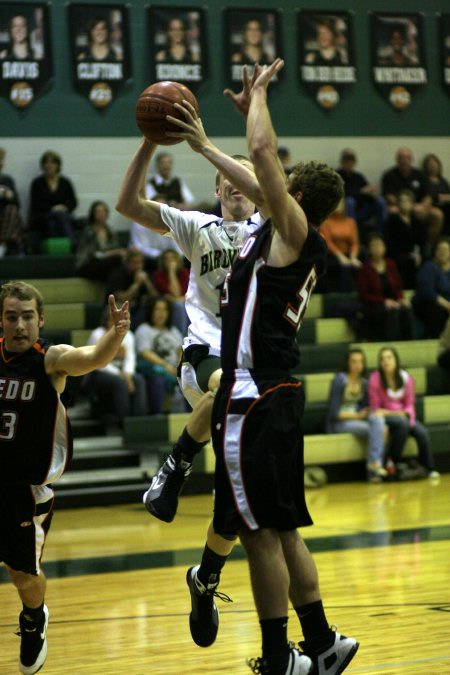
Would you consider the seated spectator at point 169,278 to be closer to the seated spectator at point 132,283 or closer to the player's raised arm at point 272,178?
the seated spectator at point 132,283

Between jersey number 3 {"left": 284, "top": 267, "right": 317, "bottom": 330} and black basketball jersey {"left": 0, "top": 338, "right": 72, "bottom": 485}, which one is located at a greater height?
jersey number 3 {"left": 284, "top": 267, "right": 317, "bottom": 330}

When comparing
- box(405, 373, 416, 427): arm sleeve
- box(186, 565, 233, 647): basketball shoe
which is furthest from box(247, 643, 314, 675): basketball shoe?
box(405, 373, 416, 427): arm sleeve

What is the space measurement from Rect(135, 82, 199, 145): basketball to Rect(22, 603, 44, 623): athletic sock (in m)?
1.90

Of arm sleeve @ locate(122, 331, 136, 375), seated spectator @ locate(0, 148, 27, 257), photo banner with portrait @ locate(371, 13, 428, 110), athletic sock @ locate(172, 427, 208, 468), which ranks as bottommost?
arm sleeve @ locate(122, 331, 136, 375)

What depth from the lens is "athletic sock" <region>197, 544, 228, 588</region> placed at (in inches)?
191

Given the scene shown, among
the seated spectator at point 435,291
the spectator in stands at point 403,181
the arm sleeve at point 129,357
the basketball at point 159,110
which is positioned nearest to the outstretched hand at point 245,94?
the basketball at point 159,110

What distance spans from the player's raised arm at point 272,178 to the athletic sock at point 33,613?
6.07 ft

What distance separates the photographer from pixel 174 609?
19.9ft

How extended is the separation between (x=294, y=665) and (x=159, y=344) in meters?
7.60

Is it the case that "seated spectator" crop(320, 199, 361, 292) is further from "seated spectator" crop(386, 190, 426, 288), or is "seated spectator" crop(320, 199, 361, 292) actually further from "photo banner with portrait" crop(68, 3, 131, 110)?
"photo banner with portrait" crop(68, 3, 131, 110)

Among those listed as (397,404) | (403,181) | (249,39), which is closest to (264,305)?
(397,404)

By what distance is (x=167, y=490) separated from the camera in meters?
4.98

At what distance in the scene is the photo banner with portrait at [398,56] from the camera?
50.3ft

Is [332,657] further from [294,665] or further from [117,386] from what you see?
[117,386]
